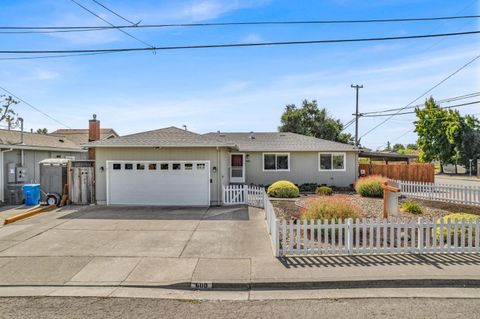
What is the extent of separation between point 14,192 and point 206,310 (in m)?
14.7

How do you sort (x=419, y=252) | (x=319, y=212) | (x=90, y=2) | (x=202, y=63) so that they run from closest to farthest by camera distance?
(x=419, y=252) < (x=319, y=212) < (x=90, y=2) < (x=202, y=63)

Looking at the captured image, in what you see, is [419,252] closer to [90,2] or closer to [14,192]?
[90,2]

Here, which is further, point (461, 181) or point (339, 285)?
point (461, 181)

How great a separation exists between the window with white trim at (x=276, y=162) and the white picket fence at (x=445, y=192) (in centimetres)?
691

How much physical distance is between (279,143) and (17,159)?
50.1 feet

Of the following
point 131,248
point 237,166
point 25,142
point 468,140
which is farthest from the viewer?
point 468,140

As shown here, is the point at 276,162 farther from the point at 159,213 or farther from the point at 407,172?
the point at 159,213


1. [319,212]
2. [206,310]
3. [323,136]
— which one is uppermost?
[323,136]

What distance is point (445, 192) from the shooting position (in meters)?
15.5

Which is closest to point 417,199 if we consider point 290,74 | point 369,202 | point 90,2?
point 369,202

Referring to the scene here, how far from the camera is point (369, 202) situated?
48.5 ft

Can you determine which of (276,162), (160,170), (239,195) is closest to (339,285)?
(239,195)

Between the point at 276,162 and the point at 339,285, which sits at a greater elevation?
the point at 276,162

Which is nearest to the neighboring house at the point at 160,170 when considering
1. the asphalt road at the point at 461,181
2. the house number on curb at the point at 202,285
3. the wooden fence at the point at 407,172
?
the house number on curb at the point at 202,285
